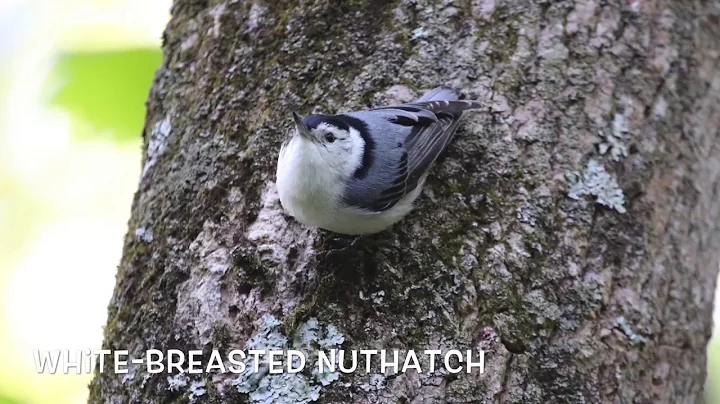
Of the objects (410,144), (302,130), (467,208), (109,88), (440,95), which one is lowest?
(467,208)

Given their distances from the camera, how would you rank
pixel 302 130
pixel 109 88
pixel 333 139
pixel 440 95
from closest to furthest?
pixel 302 130 → pixel 333 139 → pixel 440 95 → pixel 109 88

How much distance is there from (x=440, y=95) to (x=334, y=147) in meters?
0.38

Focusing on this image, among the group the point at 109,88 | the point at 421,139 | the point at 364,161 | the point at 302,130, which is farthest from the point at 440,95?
the point at 109,88

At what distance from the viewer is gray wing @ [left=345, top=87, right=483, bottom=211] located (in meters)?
1.97

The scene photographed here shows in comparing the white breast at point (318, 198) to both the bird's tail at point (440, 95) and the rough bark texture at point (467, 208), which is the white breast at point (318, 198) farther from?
the bird's tail at point (440, 95)

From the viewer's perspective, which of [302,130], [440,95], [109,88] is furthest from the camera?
[109,88]

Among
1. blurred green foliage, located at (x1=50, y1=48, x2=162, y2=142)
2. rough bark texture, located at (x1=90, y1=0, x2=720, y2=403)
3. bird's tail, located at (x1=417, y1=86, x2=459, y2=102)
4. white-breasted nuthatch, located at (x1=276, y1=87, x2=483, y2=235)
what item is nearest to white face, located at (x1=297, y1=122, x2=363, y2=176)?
white-breasted nuthatch, located at (x1=276, y1=87, x2=483, y2=235)

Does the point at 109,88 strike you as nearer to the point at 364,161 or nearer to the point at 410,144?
the point at 364,161

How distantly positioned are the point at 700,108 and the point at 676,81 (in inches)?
5.7

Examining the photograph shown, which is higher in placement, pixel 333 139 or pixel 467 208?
pixel 333 139

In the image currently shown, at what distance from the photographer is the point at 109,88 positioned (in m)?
2.49

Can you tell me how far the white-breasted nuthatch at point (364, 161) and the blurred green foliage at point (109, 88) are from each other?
0.85 m

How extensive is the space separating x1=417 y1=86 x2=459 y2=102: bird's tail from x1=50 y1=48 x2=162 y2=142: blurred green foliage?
3.54 feet

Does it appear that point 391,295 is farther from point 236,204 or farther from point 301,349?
point 236,204
